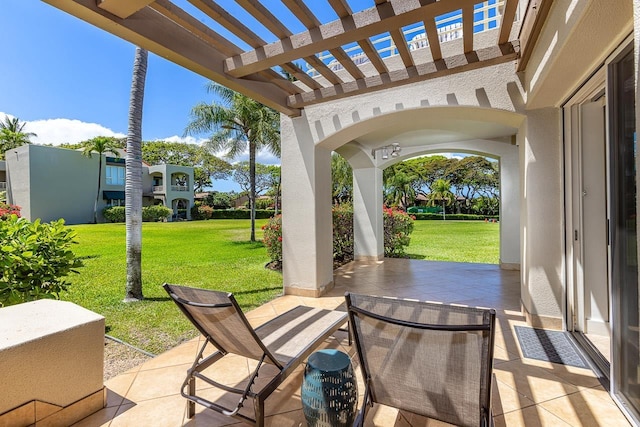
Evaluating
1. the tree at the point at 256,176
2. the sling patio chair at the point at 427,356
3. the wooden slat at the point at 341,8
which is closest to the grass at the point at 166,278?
the sling patio chair at the point at 427,356

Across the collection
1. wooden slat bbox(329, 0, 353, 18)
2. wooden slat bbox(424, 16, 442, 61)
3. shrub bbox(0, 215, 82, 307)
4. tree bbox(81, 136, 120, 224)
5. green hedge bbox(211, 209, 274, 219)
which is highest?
tree bbox(81, 136, 120, 224)

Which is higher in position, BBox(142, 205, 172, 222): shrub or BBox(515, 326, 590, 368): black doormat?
BBox(142, 205, 172, 222): shrub

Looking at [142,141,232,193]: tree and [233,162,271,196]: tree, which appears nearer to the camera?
[233,162,271,196]: tree

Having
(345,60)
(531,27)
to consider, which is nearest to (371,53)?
(345,60)

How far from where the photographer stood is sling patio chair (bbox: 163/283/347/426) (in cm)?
226

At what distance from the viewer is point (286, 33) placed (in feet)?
11.7

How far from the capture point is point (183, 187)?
3734 cm

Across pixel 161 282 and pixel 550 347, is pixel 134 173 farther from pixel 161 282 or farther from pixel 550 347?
pixel 550 347

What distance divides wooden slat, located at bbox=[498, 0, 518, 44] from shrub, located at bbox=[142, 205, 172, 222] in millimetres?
33329

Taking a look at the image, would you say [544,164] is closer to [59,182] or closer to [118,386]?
[118,386]

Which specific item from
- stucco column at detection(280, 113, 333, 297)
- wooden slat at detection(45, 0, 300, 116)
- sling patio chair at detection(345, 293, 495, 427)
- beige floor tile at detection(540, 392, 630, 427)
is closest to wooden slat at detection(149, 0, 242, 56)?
wooden slat at detection(45, 0, 300, 116)

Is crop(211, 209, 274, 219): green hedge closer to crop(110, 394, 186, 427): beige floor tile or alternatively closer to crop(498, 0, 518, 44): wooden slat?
crop(498, 0, 518, 44): wooden slat

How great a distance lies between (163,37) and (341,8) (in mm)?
1933

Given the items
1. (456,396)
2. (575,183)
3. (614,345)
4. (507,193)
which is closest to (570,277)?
(575,183)
